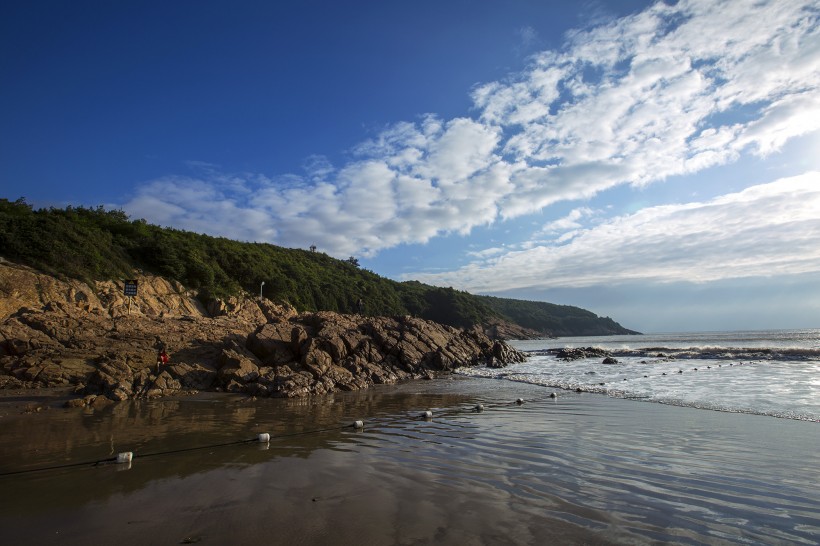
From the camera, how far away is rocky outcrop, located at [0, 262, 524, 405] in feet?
51.6

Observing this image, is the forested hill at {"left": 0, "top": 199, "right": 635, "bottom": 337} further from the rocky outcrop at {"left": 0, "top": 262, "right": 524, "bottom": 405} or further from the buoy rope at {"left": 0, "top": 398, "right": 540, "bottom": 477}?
the buoy rope at {"left": 0, "top": 398, "right": 540, "bottom": 477}

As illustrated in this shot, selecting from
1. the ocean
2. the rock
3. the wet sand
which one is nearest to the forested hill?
the rock

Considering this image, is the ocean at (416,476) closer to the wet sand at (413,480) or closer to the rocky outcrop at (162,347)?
the wet sand at (413,480)

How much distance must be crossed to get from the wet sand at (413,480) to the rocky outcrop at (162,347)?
4167 millimetres

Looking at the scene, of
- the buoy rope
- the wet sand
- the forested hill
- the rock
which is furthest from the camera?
the forested hill

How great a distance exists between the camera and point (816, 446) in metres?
8.14

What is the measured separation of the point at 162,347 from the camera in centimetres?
1870

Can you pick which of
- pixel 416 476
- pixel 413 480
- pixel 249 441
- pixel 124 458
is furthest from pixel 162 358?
pixel 413 480

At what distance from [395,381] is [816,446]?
56.4 ft

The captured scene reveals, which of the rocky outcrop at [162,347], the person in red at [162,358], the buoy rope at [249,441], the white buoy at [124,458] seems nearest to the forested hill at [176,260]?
the rocky outcrop at [162,347]

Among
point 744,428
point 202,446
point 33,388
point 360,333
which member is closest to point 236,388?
point 33,388

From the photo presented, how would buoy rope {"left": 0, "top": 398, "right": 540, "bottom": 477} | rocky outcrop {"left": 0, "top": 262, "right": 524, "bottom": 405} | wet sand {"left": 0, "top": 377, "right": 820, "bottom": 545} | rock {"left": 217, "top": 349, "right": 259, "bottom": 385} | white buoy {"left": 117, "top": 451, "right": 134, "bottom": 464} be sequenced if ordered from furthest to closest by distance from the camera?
rock {"left": 217, "top": 349, "right": 259, "bottom": 385} → rocky outcrop {"left": 0, "top": 262, "right": 524, "bottom": 405} → white buoy {"left": 117, "top": 451, "right": 134, "bottom": 464} → buoy rope {"left": 0, "top": 398, "right": 540, "bottom": 477} → wet sand {"left": 0, "top": 377, "right": 820, "bottom": 545}

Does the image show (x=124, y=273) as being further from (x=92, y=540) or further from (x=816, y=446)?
(x=816, y=446)

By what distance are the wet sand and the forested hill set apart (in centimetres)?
1642
